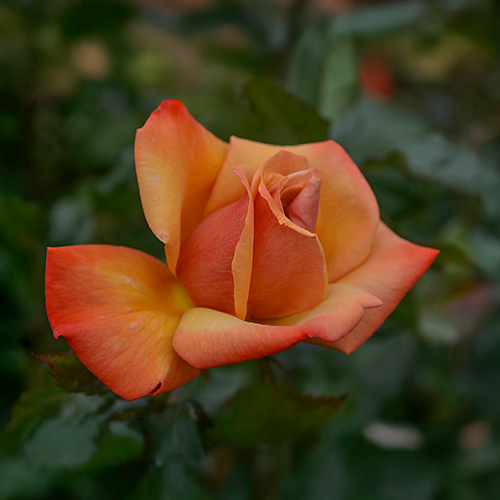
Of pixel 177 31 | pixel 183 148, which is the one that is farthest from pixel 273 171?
pixel 177 31

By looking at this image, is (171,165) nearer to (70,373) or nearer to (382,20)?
(70,373)

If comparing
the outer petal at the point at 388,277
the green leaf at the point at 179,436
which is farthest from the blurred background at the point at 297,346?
the outer petal at the point at 388,277

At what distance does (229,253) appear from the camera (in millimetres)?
374

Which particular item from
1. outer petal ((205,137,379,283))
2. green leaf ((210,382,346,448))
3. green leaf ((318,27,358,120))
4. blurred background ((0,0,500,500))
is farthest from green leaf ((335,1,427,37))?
green leaf ((210,382,346,448))

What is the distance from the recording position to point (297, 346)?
2.00 ft

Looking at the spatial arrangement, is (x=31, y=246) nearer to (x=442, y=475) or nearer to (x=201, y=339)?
(x=201, y=339)

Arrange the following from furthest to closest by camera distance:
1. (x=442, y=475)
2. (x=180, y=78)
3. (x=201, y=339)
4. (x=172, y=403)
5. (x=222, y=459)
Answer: (x=180, y=78), (x=442, y=475), (x=222, y=459), (x=172, y=403), (x=201, y=339)

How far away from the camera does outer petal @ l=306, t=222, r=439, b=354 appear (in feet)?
1.25

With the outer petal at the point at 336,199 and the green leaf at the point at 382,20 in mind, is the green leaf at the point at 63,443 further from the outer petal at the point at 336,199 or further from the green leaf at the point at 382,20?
the green leaf at the point at 382,20

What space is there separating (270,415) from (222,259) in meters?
0.18

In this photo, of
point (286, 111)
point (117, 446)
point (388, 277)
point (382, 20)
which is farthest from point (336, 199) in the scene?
point (382, 20)

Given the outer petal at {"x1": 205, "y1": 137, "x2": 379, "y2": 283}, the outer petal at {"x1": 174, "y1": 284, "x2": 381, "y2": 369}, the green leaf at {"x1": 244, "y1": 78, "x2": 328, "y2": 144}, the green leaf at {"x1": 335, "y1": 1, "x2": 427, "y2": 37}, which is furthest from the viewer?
the green leaf at {"x1": 335, "y1": 1, "x2": 427, "y2": 37}

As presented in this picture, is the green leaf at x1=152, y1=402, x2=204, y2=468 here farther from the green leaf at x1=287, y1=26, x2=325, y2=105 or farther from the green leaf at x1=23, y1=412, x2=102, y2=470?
the green leaf at x1=287, y1=26, x2=325, y2=105

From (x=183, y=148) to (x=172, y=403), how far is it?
0.25 meters
